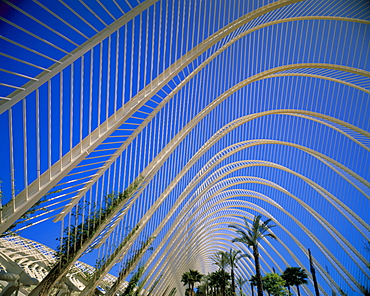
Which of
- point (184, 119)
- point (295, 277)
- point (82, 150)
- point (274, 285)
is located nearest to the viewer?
point (82, 150)

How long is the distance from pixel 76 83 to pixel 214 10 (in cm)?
727

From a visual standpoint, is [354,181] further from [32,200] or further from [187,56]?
[32,200]

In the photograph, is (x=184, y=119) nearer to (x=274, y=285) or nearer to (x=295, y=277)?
(x=274, y=285)

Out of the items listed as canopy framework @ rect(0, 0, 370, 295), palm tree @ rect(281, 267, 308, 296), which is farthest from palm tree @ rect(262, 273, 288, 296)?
canopy framework @ rect(0, 0, 370, 295)

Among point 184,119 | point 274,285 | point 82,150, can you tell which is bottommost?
point 82,150

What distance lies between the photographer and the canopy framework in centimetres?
626

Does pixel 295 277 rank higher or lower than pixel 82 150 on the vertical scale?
higher

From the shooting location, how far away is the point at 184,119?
1429 cm

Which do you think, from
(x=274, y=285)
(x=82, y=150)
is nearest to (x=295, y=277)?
(x=274, y=285)

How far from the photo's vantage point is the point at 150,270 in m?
23.1

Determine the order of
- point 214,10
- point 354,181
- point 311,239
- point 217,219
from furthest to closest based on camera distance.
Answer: point 217,219
point 311,239
point 354,181
point 214,10

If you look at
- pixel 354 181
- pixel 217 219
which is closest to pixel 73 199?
pixel 354 181

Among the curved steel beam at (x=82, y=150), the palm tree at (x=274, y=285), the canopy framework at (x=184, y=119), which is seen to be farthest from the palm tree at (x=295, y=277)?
the curved steel beam at (x=82, y=150)

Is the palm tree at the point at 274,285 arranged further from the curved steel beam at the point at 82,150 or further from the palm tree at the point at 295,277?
the curved steel beam at the point at 82,150
